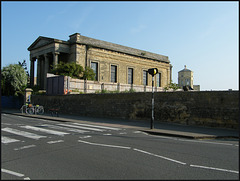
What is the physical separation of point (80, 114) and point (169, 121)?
9.14 metres

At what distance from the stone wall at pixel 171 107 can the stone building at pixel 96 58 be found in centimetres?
1736

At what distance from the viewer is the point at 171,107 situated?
45.3ft

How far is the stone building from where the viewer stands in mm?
37344

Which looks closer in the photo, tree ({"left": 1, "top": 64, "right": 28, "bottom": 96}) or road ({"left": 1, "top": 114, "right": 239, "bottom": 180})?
road ({"left": 1, "top": 114, "right": 239, "bottom": 180})

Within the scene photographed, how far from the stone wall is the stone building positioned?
17.4 metres

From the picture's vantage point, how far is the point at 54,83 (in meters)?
24.4

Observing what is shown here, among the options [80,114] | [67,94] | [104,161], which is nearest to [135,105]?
[80,114]

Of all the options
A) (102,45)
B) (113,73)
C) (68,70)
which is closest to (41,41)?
(102,45)

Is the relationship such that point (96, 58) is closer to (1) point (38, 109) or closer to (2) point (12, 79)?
(2) point (12, 79)

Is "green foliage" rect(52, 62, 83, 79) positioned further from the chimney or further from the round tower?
the round tower

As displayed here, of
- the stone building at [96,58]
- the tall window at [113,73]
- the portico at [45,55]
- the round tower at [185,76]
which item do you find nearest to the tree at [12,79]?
the stone building at [96,58]

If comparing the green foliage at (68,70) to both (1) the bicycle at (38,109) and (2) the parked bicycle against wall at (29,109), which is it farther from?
(2) the parked bicycle against wall at (29,109)

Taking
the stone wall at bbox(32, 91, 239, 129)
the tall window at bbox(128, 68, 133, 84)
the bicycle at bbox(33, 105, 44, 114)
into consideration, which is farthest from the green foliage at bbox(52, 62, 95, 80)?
the tall window at bbox(128, 68, 133, 84)

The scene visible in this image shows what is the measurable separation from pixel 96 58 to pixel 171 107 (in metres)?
28.7
